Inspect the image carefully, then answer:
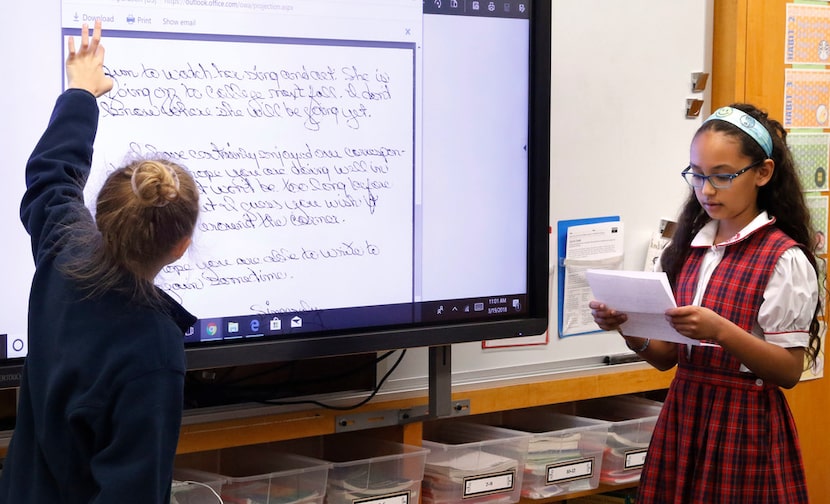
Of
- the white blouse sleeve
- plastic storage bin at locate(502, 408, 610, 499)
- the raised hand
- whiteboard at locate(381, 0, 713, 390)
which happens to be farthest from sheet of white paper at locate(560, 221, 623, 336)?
the raised hand

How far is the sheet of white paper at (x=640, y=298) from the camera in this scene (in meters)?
1.61

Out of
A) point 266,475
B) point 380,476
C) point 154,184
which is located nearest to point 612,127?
point 380,476

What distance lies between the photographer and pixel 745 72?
93.6 inches

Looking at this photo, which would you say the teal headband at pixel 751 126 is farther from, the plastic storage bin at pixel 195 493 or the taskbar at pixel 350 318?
the plastic storage bin at pixel 195 493

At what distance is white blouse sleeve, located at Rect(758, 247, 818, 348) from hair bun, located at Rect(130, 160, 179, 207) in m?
1.06

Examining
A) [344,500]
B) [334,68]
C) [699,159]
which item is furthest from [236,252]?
[699,159]

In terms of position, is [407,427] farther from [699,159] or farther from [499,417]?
[699,159]

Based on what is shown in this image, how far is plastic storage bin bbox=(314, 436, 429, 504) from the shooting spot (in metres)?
1.83

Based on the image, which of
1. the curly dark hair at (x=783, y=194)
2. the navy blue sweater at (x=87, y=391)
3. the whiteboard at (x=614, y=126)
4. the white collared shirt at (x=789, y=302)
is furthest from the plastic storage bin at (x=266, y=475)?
the curly dark hair at (x=783, y=194)

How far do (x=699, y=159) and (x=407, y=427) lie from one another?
755 millimetres

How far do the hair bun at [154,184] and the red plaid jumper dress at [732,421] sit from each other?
3.42 ft

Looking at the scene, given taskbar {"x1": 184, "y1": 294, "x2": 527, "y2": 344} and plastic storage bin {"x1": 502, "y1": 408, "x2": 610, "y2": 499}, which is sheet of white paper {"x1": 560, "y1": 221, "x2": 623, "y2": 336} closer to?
plastic storage bin {"x1": 502, "y1": 408, "x2": 610, "y2": 499}

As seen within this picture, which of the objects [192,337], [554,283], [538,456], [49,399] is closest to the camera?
[49,399]

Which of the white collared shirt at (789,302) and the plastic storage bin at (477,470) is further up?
the white collared shirt at (789,302)
